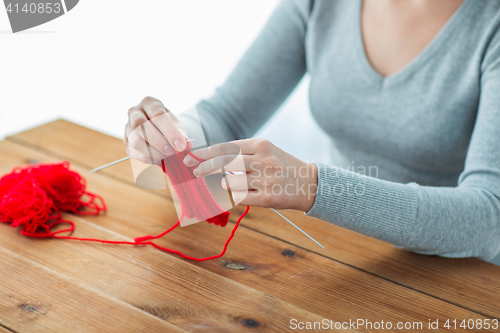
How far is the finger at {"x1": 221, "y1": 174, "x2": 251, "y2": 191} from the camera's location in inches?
26.6

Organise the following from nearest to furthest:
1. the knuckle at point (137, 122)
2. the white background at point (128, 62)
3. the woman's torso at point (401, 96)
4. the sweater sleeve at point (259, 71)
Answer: the knuckle at point (137, 122) → the woman's torso at point (401, 96) → the sweater sleeve at point (259, 71) → the white background at point (128, 62)

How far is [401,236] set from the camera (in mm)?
725

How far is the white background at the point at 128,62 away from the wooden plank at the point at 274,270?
1.11 m

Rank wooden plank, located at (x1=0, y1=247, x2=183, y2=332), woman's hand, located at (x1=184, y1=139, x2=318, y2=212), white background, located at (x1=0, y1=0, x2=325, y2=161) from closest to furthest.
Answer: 1. wooden plank, located at (x1=0, y1=247, x2=183, y2=332)
2. woman's hand, located at (x1=184, y1=139, x2=318, y2=212)
3. white background, located at (x1=0, y1=0, x2=325, y2=161)

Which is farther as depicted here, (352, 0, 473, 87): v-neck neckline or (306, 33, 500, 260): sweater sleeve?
(352, 0, 473, 87): v-neck neckline

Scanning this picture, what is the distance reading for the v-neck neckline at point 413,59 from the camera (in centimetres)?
90

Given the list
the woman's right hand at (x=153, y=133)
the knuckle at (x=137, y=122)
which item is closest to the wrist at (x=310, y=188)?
the woman's right hand at (x=153, y=133)

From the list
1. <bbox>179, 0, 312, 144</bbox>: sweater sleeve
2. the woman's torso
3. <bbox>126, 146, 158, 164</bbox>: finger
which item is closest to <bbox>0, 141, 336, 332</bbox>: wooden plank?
<bbox>126, 146, 158, 164</bbox>: finger

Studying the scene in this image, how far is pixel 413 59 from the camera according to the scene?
0.95m

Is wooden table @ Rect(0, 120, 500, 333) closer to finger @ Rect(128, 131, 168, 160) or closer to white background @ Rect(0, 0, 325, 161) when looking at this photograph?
finger @ Rect(128, 131, 168, 160)

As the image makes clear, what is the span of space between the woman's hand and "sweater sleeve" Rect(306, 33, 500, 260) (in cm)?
4

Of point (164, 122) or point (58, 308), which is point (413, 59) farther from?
A: point (58, 308)

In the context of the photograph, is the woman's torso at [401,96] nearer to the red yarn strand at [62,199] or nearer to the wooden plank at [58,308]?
the red yarn strand at [62,199]

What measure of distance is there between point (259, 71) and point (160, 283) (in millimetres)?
648
